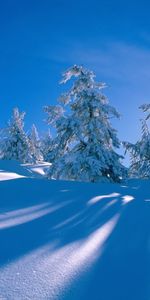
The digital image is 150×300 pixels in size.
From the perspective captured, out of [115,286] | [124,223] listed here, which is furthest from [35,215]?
[115,286]

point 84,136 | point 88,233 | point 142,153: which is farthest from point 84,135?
point 88,233

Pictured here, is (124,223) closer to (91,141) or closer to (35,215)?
(35,215)

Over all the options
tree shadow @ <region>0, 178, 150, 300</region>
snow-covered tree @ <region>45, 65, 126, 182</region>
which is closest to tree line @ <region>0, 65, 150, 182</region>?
snow-covered tree @ <region>45, 65, 126, 182</region>

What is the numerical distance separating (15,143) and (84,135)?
48.2 ft

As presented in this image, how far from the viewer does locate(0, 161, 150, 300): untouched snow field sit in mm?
2055

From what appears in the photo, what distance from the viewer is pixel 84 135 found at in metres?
16.5

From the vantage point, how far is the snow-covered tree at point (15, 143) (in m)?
28.9

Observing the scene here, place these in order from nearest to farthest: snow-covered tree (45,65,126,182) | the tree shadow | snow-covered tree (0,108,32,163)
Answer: the tree shadow < snow-covered tree (45,65,126,182) < snow-covered tree (0,108,32,163)

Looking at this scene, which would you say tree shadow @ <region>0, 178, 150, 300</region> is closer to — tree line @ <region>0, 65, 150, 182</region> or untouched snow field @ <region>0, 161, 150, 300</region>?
untouched snow field @ <region>0, 161, 150, 300</region>

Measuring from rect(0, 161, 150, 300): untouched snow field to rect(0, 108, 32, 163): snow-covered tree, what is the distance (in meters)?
24.5

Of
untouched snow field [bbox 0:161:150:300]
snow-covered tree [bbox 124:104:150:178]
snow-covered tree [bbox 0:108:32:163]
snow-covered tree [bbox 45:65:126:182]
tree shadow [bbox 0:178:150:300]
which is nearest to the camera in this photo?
untouched snow field [bbox 0:161:150:300]

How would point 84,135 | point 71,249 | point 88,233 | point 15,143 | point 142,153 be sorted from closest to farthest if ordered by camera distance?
point 71,249 < point 88,233 < point 84,135 < point 142,153 < point 15,143

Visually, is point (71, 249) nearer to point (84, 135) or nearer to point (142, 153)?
point (84, 135)

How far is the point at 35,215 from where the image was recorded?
142 inches
